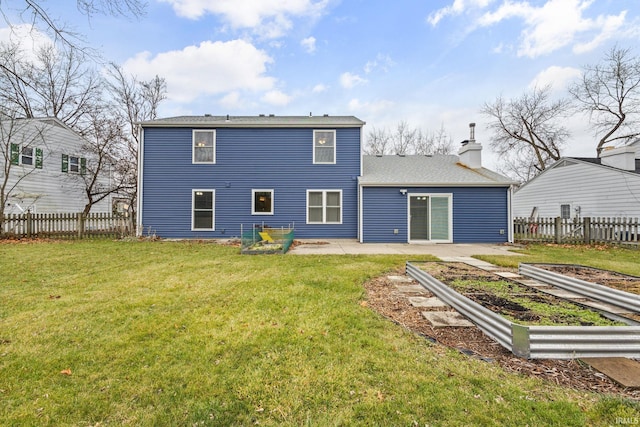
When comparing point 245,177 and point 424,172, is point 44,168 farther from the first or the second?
point 424,172

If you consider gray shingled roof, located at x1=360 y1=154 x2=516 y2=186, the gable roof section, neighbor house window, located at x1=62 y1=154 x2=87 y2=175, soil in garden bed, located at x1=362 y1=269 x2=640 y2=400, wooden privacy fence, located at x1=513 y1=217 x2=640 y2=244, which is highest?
the gable roof section

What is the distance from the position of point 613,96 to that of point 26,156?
38.0 metres

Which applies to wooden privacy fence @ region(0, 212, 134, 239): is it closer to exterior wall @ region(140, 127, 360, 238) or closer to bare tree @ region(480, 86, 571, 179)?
exterior wall @ region(140, 127, 360, 238)

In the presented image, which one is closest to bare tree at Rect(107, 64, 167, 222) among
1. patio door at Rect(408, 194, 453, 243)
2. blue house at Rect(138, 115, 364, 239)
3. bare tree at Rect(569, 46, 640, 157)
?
blue house at Rect(138, 115, 364, 239)

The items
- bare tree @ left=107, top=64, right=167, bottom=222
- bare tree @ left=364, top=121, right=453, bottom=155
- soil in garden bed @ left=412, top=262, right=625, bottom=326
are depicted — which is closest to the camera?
soil in garden bed @ left=412, top=262, right=625, bottom=326

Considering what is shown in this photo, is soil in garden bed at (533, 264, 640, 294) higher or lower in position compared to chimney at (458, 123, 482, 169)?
lower

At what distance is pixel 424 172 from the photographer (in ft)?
42.1

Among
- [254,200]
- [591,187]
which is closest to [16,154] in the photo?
[254,200]

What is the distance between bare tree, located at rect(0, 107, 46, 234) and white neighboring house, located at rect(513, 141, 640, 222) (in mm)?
26711

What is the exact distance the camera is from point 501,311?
3.52 meters

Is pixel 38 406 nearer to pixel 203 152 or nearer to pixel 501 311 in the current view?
pixel 501 311

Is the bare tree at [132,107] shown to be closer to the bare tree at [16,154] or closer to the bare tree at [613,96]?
the bare tree at [16,154]

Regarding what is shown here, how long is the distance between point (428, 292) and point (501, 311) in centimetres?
120

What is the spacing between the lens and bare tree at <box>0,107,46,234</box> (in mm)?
12828
